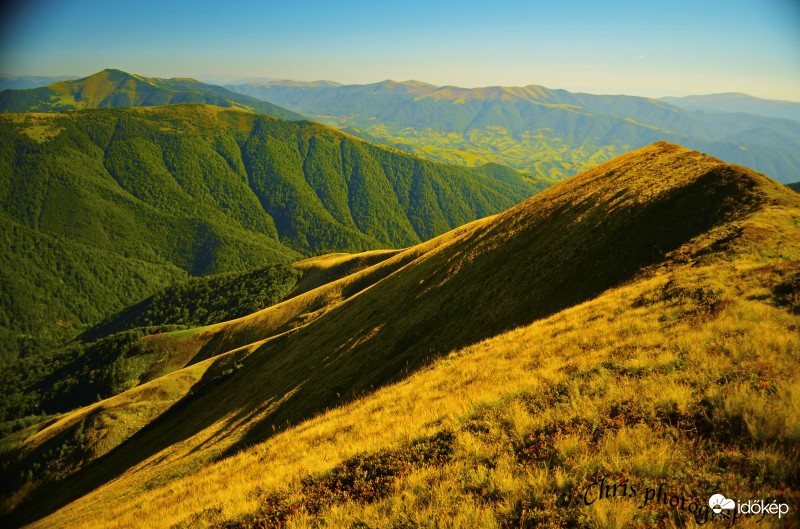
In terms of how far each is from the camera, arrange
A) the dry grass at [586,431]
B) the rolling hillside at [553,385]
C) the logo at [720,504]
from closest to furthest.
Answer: the logo at [720,504]
the dry grass at [586,431]
the rolling hillside at [553,385]

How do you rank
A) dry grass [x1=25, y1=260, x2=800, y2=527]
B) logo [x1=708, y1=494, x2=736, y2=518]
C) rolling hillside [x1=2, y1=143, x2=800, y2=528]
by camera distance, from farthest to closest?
rolling hillside [x1=2, y1=143, x2=800, y2=528], dry grass [x1=25, y1=260, x2=800, y2=527], logo [x1=708, y1=494, x2=736, y2=518]

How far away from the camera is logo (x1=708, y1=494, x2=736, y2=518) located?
602cm

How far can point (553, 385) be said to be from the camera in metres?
11.5

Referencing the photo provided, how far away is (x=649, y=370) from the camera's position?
1047 cm

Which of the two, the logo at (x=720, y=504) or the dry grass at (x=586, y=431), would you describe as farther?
the dry grass at (x=586, y=431)

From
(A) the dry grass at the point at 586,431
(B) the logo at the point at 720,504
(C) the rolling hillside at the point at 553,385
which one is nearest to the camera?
(B) the logo at the point at 720,504

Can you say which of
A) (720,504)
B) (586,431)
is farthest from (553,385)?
(720,504)

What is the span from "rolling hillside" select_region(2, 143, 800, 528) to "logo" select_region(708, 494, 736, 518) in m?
0.13

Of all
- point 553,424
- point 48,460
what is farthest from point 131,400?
point 553,424

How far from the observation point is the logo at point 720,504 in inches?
237

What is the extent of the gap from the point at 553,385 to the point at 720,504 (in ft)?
17.7

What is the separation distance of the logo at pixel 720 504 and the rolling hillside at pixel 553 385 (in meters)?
0.13

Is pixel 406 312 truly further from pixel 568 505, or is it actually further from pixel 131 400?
pixel 131 400

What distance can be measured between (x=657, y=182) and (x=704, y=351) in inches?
1078
